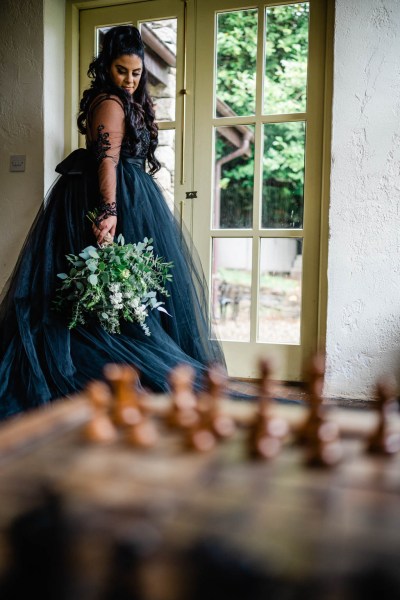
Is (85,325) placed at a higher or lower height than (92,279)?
lower

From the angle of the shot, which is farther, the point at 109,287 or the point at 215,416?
the point at 109,287

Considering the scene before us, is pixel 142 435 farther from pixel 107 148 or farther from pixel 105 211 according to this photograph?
pixel 107 148

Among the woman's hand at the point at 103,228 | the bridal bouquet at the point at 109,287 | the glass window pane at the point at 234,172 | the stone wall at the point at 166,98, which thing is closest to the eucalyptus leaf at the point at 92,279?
the bridal bouquet at the point at 109,287

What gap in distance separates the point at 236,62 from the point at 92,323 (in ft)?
5.81

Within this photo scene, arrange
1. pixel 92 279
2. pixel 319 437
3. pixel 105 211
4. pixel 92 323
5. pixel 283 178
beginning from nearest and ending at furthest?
pixel 319 437 < pixel 92 279 < pixel 92 323 < pixel 105 211 < pixel 283 178

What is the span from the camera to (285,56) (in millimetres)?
3039

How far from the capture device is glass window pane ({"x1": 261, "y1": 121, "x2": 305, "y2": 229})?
297 cm

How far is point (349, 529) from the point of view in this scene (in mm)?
493

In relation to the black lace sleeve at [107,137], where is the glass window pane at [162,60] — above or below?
above

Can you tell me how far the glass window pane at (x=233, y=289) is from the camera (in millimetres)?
4449

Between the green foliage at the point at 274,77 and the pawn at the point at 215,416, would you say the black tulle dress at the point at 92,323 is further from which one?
the pawn at the point at 215,416

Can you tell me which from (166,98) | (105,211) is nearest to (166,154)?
(166,98)

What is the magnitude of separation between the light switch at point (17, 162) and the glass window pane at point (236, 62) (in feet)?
3.52

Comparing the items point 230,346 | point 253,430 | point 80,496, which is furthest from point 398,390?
point 80,496
